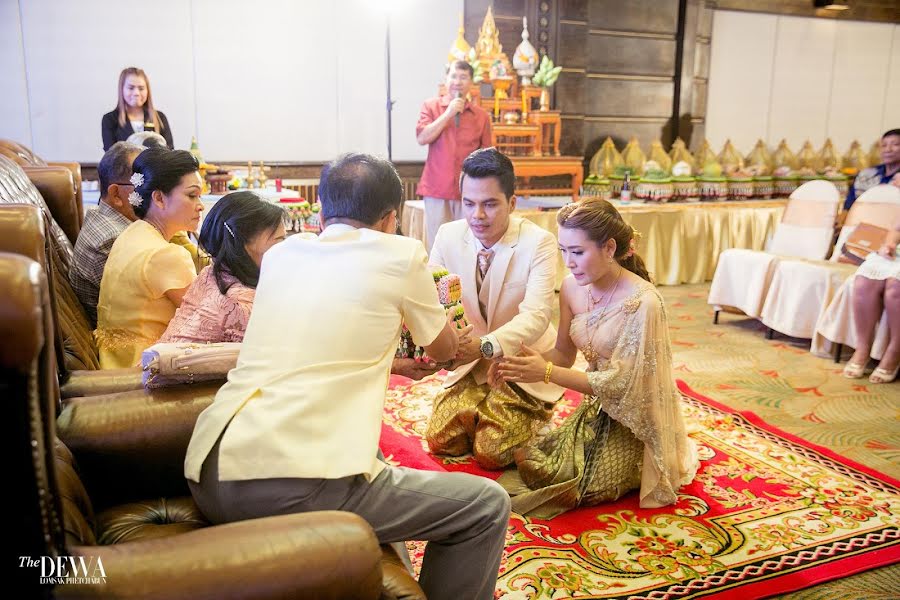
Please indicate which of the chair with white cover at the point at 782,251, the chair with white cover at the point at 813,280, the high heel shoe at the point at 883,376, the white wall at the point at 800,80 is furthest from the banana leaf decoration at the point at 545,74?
the high heel shoe at the point at 883,376

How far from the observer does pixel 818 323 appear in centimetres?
407

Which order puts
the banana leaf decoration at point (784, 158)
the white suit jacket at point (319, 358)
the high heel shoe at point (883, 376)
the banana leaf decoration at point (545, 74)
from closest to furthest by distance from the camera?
1. the white suit jacket at point (319, 358)
2. the high heel shoe at point (883, 376)
3. the banana leaf decoration at point (545, 74)
4. the banana leaf decoration at point (784, 158)

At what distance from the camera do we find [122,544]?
3.46 ft

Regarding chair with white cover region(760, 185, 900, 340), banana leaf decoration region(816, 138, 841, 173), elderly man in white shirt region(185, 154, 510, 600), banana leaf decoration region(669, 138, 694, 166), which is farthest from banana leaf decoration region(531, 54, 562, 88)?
elderly man in white shirt region(185, 154, 510, 600)

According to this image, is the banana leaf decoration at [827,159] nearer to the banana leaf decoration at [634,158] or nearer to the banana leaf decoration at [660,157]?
the banana leaf decoration at [660,157]

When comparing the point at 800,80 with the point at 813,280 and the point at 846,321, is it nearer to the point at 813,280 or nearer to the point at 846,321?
the point at 813,280

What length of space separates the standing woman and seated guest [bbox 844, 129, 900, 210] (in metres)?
4.44

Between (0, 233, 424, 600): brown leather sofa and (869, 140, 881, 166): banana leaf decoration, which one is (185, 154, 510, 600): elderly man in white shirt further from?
(869, 140, 881, 166): banana leaf decoration

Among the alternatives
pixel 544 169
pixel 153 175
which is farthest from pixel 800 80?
pixel 153 175

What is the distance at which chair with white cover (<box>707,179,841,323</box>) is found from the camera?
4.50 m

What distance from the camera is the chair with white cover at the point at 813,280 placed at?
13.4 ft

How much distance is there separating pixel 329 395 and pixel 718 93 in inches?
282

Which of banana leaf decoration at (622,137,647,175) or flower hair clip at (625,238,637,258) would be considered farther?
banana leaf decoration at (622,137,647,175)

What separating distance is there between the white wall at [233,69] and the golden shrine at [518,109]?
0.80 m
